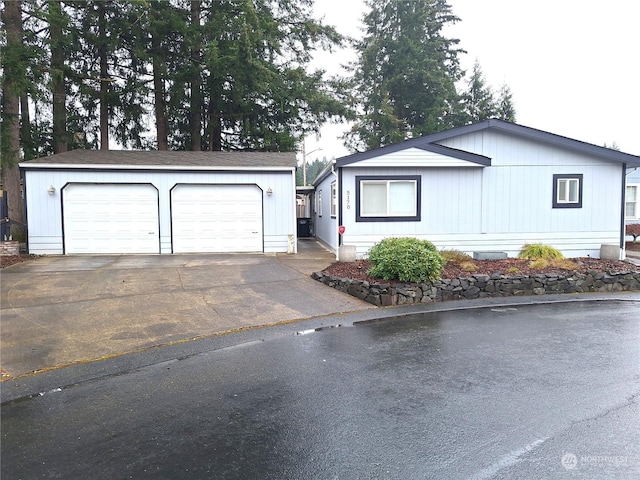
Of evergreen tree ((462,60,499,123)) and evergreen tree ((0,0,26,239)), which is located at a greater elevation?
evergreen tree ((462,60,499,123))

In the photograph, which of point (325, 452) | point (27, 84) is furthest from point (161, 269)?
point (325, 452)

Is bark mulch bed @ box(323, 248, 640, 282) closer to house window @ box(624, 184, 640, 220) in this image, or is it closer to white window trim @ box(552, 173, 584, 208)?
white window trim @ box(552, 173, 584, 208)

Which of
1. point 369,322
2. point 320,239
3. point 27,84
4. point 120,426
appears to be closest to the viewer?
point 120,426

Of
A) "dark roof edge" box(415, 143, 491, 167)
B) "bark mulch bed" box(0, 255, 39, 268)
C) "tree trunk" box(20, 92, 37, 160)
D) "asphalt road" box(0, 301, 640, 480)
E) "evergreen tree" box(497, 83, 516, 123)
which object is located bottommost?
"asphalt road" box(0, 301, 640, 480)

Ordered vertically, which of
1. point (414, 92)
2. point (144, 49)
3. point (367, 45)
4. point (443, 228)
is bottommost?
point (443, 228)

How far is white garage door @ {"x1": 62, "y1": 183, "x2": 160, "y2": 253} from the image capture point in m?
13.0

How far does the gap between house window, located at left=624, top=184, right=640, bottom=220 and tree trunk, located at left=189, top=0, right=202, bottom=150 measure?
20695 mm

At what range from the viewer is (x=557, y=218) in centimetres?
1280

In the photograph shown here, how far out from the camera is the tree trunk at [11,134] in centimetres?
1294

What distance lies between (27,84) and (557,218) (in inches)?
648

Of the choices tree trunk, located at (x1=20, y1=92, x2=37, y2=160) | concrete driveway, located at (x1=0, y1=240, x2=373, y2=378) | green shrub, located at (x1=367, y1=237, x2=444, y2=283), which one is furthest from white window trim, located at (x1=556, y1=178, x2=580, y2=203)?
tree trunk, located at (x1=20, y1=92, x2=37, y2=160)

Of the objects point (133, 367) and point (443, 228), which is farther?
point (443, 228)

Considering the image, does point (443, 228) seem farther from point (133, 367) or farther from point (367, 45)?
point (367, 45)

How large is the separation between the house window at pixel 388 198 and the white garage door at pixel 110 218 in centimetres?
659
